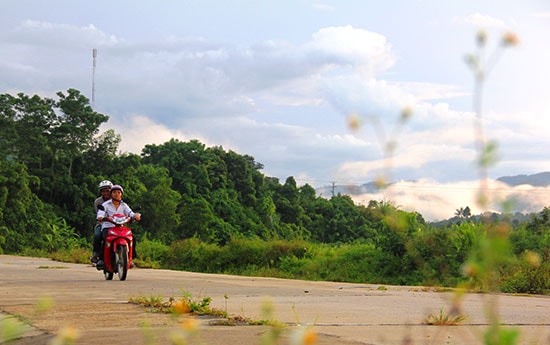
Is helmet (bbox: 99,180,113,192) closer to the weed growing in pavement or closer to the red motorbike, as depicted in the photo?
the red motorbike

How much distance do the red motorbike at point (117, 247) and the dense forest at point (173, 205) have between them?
34.9ft

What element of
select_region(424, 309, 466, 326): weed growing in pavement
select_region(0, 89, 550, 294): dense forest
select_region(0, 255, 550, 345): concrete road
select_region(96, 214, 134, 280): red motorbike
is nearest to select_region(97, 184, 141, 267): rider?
select_region(96, 214, 134, 280): red motorbike

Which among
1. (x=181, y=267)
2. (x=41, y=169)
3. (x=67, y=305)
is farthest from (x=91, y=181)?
(x=67, y=305)

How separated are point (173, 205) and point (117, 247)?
4018 centimetres

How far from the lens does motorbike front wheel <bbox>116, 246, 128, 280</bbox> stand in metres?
12.7

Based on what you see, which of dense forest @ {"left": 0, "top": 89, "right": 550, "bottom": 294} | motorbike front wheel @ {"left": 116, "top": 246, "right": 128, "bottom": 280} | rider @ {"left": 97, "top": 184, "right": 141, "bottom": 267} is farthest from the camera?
Answer: dense forest @ {"left": 0, "top": 89, "right": 550, "bottom": 294}

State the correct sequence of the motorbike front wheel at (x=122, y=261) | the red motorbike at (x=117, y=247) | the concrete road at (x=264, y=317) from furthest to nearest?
the red motorbike at (x=117, y=247), the motorbike front wheel at (x=122, y=261), the concrete road at (x=264, y=317)

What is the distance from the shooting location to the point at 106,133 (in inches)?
2162

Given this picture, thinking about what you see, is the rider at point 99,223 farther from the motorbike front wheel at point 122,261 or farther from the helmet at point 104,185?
the motorbike front wheel at point 122,261

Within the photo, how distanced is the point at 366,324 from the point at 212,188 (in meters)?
56.2

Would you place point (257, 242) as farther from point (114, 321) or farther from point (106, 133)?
point (106, 133)

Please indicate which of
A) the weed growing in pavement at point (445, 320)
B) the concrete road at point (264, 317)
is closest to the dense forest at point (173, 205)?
the concrete road at point (264, 317)

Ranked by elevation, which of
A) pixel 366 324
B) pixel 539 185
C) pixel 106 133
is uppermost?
pixel 106 133

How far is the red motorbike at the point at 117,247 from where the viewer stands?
1286 centimetres
